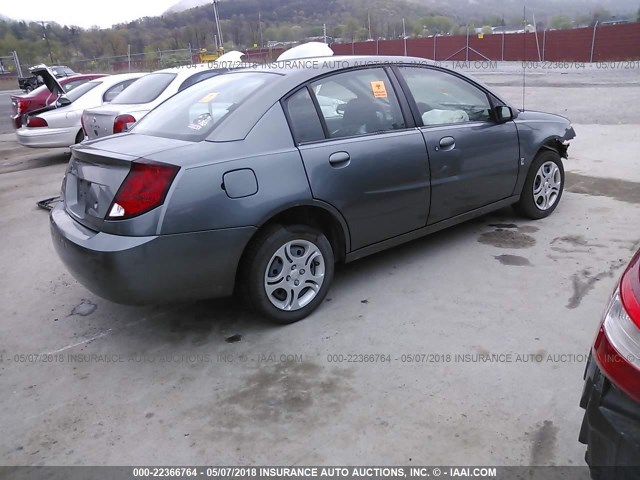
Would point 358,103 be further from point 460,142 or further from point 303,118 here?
point 460,142

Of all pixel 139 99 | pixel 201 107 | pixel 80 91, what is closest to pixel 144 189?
pixel 201 107

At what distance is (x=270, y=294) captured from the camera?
10.9 feet

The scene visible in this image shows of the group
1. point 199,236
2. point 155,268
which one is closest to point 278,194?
point 199,236

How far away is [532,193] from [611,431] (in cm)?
362

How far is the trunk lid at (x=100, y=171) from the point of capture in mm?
2984

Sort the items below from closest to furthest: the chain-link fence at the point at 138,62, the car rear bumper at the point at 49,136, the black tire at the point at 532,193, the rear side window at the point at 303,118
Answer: the rear side window at the point at 303,118 → the black tire at the point at 532,193 → the car rear bumper at the point at 49,136 → the chain-link fence at the point at 138,62

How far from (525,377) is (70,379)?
2.49 metres

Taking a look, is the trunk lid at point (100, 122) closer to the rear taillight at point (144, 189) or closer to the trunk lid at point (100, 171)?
the trunk lid at point (100, 171)

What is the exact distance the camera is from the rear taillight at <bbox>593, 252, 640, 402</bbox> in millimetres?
1605

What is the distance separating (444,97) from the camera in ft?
14.1

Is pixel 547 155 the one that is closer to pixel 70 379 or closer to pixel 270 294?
pixel 270 294

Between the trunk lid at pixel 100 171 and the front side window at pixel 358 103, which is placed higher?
the front side window at pixel 358 103

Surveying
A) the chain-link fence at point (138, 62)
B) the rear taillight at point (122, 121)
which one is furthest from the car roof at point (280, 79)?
the chain-link fence at point (138, 62)

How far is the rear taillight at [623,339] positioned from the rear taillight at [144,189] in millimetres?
2154
